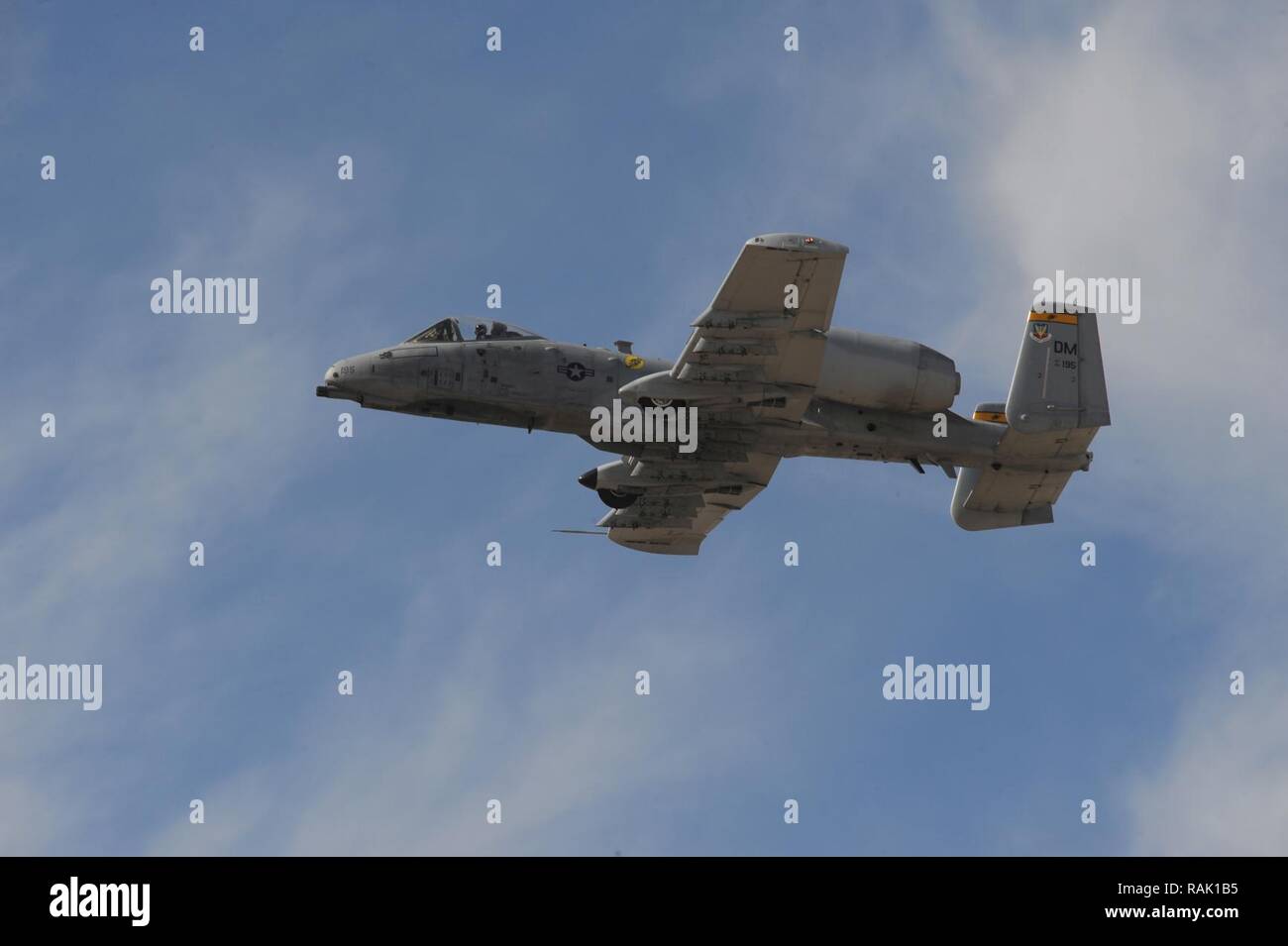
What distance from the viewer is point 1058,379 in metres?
48.7

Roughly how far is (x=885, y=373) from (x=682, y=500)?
7.34 meters

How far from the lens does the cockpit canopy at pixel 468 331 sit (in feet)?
157

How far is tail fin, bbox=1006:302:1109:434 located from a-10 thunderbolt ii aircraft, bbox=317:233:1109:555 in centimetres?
3

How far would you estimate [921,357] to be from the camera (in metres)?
47.4

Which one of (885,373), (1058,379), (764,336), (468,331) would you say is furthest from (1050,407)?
(468,331)

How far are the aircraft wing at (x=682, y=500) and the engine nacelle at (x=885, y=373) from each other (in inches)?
117

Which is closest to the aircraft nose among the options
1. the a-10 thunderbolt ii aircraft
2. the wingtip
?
the a-10 thunderbolt ii aircraft

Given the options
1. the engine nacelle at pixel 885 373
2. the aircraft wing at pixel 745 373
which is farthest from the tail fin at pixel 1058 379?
the aircraft wing at pixel 745 373

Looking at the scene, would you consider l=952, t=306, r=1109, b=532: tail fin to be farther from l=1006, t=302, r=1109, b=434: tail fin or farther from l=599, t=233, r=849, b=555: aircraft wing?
l=599, t=233, r=849, b=555: aircraft wing

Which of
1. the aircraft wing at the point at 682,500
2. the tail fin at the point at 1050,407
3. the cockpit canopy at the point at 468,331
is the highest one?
the cockpit canopy at the point at 468,331

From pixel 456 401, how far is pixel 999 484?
50.2 ft

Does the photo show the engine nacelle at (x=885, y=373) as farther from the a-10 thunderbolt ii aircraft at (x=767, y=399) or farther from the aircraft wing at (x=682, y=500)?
the aircraft wing at (x=682, y=500)

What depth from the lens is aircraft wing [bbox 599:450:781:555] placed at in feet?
160
